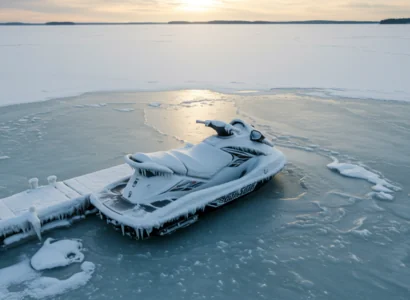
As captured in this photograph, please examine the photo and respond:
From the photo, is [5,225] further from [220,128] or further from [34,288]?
[220,128]

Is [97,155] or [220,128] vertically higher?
[220,128]

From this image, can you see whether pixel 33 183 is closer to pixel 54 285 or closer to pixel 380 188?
pixel 54 285

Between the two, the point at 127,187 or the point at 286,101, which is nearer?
the point at 127,187

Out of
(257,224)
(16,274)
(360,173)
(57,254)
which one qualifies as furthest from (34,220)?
(360,173)

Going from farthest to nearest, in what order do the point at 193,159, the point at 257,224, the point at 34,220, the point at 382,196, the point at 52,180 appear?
the point at 382,196, the point at 52,180, the point at 193,159, the point at 257,224, the point at 34,220

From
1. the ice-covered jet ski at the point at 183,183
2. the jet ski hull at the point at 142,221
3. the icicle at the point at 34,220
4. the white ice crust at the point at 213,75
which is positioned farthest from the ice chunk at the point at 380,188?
the white ice crust at the point at 213,75

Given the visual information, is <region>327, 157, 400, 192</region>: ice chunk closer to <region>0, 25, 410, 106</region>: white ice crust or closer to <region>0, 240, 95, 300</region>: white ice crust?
<region>0, 240, 95, 300</region>: white ice crust

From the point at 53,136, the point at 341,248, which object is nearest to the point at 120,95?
the point at 53,136

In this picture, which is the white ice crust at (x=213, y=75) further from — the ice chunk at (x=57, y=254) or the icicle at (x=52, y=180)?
the ice chunk at (x=57, y=254)
